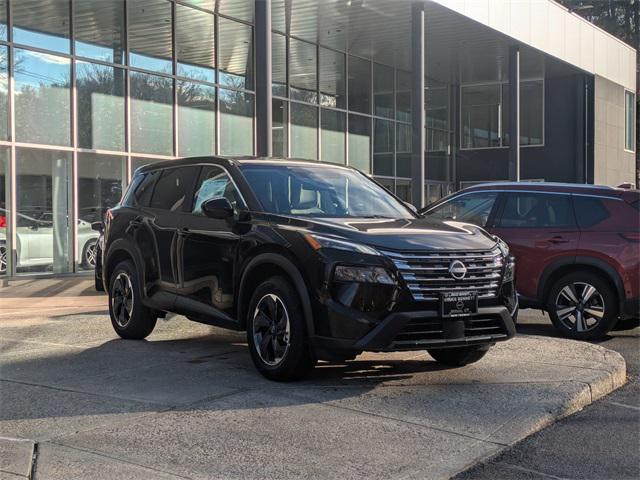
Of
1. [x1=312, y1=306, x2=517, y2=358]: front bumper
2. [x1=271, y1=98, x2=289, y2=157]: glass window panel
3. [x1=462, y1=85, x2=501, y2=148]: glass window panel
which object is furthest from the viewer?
[x1=462, y1=85, x2=501, y2=148]: glass window panel

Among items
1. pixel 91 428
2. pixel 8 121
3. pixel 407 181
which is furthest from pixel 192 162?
pixel 407 181

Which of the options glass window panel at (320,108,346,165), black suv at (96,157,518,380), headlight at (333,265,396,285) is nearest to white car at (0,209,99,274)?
black suv at (96,157,518,380)

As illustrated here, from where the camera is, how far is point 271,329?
5828mm

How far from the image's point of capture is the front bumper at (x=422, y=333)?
205 inches

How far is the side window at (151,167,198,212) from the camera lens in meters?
7.23

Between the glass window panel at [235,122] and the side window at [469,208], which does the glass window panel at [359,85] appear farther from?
the side window at [469,208]

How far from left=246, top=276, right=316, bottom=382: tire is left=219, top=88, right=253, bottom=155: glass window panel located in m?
12.8

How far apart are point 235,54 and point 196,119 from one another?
2.42 m

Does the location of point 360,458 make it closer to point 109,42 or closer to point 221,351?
point 221,351

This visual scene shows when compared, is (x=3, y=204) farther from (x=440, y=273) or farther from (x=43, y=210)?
(x=440, y=273)

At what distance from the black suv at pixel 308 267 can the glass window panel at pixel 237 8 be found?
1073cm

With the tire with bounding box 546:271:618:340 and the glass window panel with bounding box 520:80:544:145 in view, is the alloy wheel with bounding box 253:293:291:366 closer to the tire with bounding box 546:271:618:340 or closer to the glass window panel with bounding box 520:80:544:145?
the tire with bounding box 546:271:618:340

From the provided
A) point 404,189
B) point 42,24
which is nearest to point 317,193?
point 42,24

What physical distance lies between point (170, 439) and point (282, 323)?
153cm
